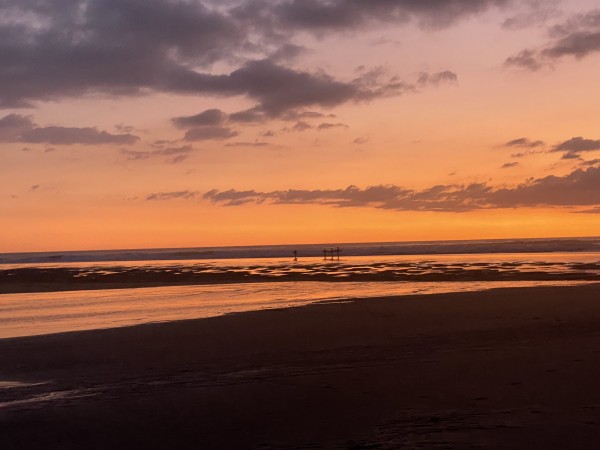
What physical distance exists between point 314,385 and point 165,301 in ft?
59.6

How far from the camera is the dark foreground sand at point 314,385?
8.89m

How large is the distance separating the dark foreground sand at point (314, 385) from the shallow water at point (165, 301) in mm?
3287

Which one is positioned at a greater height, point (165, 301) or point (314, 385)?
point (165, 301)

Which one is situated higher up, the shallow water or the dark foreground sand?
the shallow water

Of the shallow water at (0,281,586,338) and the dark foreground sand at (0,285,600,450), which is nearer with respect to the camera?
the dark foreground sand at (0,285,600,450)

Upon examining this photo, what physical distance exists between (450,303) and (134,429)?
16392 millimetres

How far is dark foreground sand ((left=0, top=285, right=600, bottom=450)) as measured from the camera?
889 centimetres

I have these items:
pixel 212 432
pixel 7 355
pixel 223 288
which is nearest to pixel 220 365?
pixel 212 432

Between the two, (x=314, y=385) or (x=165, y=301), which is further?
(x=165, y=301)

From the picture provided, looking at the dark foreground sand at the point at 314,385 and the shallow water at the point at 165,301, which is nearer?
the dark foreground sand at the point at 314,385

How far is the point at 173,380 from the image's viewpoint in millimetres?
12383

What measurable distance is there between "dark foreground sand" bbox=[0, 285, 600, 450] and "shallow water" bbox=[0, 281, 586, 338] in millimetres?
3287

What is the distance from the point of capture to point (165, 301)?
28672mm

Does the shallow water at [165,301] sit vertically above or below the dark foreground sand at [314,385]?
above
